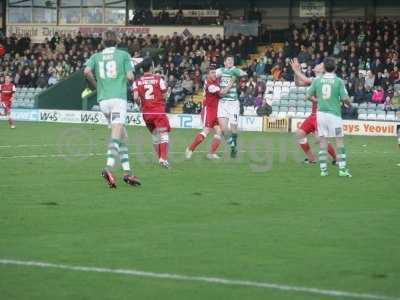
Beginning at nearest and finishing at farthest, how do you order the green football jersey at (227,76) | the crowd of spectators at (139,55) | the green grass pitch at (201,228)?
the green grass pitch at (201,228) < the green football jersey at (227,76) < the crowd of spectators at (139,55)

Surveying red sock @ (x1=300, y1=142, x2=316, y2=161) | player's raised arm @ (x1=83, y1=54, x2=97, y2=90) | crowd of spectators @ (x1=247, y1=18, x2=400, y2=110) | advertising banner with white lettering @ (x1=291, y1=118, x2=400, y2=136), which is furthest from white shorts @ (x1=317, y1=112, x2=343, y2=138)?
crowd of spectators @ (x1=247, y1=18, x2=400, y2=110)

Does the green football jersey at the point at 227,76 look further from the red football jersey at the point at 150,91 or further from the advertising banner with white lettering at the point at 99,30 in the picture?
the advertising banner with white lettering at the point at 99,30

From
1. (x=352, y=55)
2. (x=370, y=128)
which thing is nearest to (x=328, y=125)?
(x=370, y=128)

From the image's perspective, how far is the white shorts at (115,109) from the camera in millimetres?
15383

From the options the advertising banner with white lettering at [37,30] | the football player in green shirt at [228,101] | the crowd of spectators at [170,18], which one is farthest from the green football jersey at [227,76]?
the advertising banner with white lettering at [37,30]

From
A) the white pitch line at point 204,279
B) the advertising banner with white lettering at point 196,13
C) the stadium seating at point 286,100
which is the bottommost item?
the stadium seating at point 286,100

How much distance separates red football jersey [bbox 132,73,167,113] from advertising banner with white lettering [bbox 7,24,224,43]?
27.7m

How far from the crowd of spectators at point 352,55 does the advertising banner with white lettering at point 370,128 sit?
1.26 m

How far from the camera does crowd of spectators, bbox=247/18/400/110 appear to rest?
36969 mm

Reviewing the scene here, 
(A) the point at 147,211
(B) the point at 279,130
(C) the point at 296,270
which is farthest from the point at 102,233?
(B) the point at 279,130

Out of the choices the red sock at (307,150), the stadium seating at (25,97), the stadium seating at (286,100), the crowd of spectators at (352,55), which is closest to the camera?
the red sock at (307,150)

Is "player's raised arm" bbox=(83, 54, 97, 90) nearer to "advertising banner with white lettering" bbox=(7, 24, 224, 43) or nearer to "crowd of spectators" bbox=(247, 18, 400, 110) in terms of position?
"crowd of spectators" bbox=(247, 18, 400, 110)

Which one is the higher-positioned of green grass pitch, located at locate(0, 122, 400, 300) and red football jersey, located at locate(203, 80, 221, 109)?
red football jersey, located at locate(203, 80, 221, 109)

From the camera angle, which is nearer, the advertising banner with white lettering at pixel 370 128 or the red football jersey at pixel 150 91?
the red football jersey at pixel 150 91
